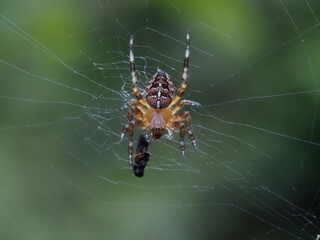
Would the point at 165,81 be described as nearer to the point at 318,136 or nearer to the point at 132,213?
the point at 318,136

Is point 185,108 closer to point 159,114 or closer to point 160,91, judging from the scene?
point 159,114

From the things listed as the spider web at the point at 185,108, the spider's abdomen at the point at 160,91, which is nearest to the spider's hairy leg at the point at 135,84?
the spider's abdomen at the point at 160,91

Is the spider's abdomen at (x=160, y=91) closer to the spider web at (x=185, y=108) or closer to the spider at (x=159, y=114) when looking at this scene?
the spider at (x=159, y=114)

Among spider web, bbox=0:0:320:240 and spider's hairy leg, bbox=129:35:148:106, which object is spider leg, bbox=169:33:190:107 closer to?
spider's hairy leg, bbox=129:35:148:106

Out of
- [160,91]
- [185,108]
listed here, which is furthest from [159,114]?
[185,108]

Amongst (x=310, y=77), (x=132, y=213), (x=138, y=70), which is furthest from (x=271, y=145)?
(x=132, y=213)

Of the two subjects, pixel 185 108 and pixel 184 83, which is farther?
pixel 185 108

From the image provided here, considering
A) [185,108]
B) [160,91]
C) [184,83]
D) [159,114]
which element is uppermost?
[184,83]
